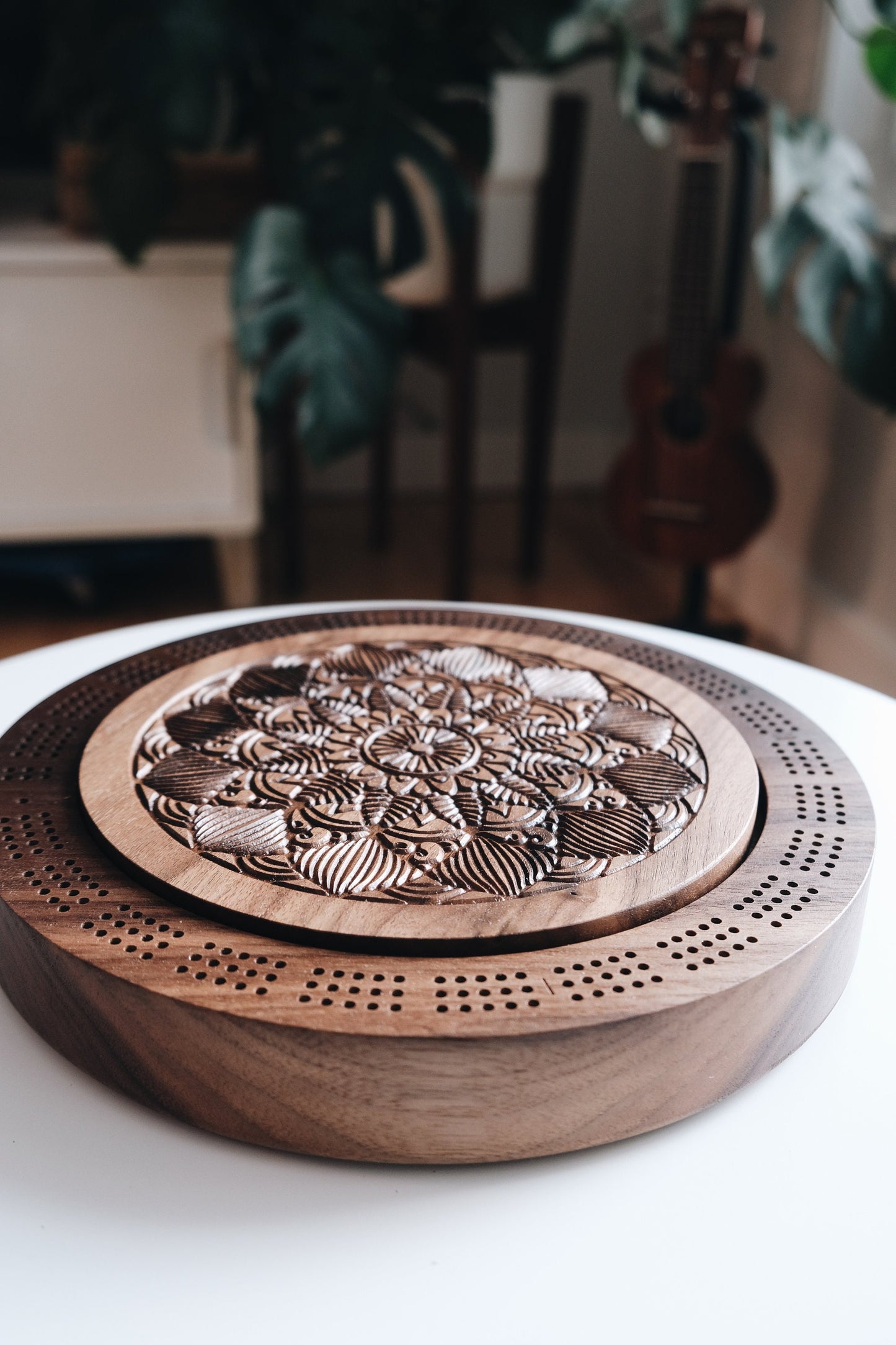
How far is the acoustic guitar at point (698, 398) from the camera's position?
1630mm

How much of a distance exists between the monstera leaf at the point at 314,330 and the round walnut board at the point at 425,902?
828 mm

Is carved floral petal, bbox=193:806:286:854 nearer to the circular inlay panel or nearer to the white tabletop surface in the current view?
the circular inlay panel

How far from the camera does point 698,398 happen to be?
5.91ft

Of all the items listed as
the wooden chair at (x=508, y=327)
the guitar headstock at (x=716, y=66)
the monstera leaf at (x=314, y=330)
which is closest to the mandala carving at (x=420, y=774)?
the monstera leaf at (x=314, y=330)

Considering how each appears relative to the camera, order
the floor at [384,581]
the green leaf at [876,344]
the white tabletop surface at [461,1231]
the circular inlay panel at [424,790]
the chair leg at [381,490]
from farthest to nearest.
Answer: the chair leg at [381,490] → the floor at [384,581] → the green leaf at [876,344] → the circular inlay panel at [424,790] → the white tabletop surface at [461,1231]

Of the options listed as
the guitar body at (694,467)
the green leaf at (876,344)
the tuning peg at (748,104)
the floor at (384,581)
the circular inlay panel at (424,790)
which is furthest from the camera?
the floor at (384,581)

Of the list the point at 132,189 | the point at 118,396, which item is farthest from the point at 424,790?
the point at 118,396

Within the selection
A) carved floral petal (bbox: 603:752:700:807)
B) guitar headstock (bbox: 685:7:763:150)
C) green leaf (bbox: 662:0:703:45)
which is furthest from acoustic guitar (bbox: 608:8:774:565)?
carved floral petal (bbox: 603:752:700:807)

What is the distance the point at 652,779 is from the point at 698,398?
4.27ft

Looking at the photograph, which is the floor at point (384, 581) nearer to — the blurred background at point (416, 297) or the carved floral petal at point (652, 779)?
the blurred background at point (416, 297)

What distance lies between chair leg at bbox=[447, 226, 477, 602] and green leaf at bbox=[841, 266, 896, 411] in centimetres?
66

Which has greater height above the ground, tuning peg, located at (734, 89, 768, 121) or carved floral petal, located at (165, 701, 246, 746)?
tuning peg, located at (734, 89, 768, 121)

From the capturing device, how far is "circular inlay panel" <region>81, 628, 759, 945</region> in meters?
0.51

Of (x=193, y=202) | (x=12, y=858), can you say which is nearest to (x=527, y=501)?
(x=193, y=202)
